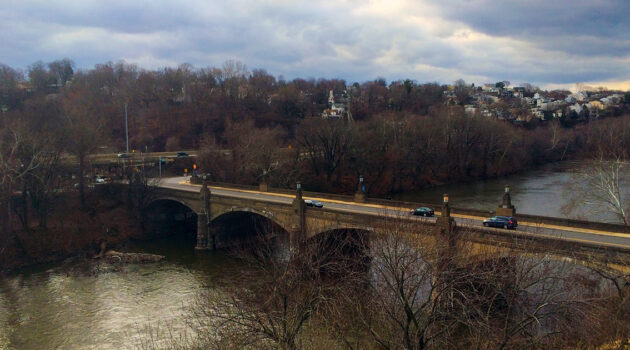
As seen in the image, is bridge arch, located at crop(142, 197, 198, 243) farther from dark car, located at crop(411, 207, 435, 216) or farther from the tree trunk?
dark car, located at crop(411, 207, 435, 216)

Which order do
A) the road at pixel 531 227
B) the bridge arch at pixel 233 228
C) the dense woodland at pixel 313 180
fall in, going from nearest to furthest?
the dense woodland at pixel 313 180, the road at pixel 531 227, the bridge arch at pixel 233 228

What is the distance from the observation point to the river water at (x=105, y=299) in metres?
25.3

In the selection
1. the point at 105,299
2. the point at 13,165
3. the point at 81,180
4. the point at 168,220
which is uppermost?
the point at 13,165

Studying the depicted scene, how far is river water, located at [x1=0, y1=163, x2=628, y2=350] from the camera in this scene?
2534 centimetres

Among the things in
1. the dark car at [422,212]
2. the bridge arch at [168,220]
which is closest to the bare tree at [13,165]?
the bridge arch at [168,220]

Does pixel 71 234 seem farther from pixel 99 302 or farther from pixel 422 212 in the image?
pixel 422 212

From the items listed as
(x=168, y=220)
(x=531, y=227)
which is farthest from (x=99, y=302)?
(x=531, y=227)

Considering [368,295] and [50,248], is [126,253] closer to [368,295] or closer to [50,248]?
[50,248]

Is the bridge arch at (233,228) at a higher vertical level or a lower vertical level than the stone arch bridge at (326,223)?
lower

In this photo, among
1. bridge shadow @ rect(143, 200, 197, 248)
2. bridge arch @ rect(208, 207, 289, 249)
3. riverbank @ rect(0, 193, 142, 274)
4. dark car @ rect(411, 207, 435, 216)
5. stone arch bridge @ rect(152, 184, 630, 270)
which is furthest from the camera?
bridge shadow @ rect(143, 200, 197, 248)

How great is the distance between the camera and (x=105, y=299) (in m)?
31.1

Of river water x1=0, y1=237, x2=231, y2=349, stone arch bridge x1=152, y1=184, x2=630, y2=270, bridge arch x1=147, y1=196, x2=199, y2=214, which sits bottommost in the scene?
river water x1=0, y1=237, x2=231, y2=349

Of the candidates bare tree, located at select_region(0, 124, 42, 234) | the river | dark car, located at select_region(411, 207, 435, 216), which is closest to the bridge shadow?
bare tree, located at select_region(0, 124, 42, 234)

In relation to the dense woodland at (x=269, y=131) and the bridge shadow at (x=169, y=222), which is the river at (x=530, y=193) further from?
the bridge shadow at (x=169, y=222)
